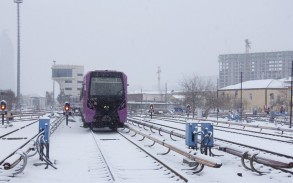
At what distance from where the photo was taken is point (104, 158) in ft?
44.6

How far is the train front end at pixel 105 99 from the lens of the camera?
2569 cm

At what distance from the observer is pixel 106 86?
85.9 feet

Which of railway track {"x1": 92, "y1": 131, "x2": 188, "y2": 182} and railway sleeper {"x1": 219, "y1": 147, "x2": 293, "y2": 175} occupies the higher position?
railway sleeper {"x1": 219, "y1": 147, "x2": 293, "y2": 175}

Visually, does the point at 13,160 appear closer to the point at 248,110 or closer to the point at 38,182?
the point at 38,182

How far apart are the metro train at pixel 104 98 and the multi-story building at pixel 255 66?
5380 inches

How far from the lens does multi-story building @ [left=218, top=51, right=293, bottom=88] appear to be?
6355 inches

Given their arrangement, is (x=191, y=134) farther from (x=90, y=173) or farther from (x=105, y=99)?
(x=105, y=99)

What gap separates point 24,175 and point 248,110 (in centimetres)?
8035

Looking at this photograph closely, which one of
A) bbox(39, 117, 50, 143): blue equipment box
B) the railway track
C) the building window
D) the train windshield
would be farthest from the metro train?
the building window

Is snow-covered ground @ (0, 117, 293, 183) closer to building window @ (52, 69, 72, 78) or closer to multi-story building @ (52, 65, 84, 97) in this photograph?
multi-story building @ (52, 65, 84, 97)

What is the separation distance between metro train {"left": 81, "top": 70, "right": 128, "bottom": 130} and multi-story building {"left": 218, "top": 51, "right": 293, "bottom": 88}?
137m

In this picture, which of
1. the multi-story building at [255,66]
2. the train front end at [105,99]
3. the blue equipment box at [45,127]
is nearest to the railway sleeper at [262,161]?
the blue equipment box at [45,127]

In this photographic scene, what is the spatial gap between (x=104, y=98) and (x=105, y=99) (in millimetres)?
88

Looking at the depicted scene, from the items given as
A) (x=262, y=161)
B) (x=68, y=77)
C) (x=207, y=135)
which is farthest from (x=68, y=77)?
(x=262, y=161)
